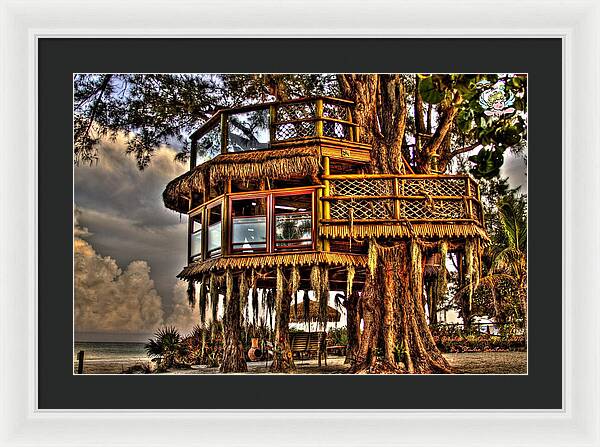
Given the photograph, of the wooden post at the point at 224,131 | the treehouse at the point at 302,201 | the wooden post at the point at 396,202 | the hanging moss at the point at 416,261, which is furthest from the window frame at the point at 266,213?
the hanging moss at the point at 416,261

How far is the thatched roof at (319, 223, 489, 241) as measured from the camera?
848 cm

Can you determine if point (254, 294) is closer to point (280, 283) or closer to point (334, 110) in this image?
point (280, 283)

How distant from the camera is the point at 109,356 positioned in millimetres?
7141

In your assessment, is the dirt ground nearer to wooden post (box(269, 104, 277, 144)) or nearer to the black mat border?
the black mat border

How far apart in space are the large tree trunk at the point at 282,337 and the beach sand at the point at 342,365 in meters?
0.11

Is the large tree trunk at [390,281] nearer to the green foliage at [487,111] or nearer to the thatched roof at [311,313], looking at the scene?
the thatched roof at [311,313]

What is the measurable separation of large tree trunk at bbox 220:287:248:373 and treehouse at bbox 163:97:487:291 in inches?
13.6

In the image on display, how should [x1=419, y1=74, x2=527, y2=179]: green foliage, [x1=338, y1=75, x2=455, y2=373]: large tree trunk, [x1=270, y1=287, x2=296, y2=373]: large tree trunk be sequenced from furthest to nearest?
[x1=338, y1=75, x2=455, y2=373]: large tree trunk → [x1=270, y1=287, x2=296, y2=373]: large tree trunk → [x1=419, y1=74, x2=527, y2=179]: green foliage

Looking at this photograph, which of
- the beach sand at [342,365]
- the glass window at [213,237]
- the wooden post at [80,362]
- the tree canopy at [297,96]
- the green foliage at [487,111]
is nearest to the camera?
the green foliage at [487,111]

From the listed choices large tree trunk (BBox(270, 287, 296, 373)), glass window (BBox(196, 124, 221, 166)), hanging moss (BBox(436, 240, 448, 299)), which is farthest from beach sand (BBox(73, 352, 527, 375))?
glass window (BBox(196, 124, 221, 166))

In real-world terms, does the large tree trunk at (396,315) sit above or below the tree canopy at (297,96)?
below

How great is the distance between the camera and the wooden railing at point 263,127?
8.45 metres
